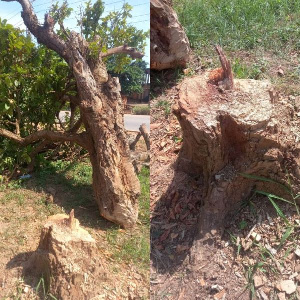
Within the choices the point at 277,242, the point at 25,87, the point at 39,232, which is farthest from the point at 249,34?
the point at 39,232

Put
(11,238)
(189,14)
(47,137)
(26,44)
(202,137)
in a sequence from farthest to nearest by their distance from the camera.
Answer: (189,14) → (47,137) → (26,44) → (11,238) → (202,137)

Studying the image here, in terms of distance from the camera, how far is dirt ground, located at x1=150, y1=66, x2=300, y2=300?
1.82 metres

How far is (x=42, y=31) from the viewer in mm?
2631

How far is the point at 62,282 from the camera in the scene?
5.94ft

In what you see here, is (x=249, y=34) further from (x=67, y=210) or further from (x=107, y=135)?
(x=67, y=210)

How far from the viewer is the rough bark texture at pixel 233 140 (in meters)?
1.78

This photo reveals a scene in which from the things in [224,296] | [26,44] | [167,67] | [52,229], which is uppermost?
[26,44]

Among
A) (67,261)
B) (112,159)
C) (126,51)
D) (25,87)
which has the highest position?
(126,51)

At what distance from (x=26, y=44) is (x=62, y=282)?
5.54ft

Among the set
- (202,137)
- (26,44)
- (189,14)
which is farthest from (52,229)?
(189,14)

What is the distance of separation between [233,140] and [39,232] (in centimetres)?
121

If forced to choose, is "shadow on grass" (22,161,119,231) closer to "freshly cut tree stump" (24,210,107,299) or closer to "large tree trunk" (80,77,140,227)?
"large tree trunk" (80,77,140,227)

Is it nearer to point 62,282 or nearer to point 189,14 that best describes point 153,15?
point 189,14

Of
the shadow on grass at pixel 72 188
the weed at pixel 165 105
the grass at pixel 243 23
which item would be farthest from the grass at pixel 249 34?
the shadow on grass at pixel 72 188
